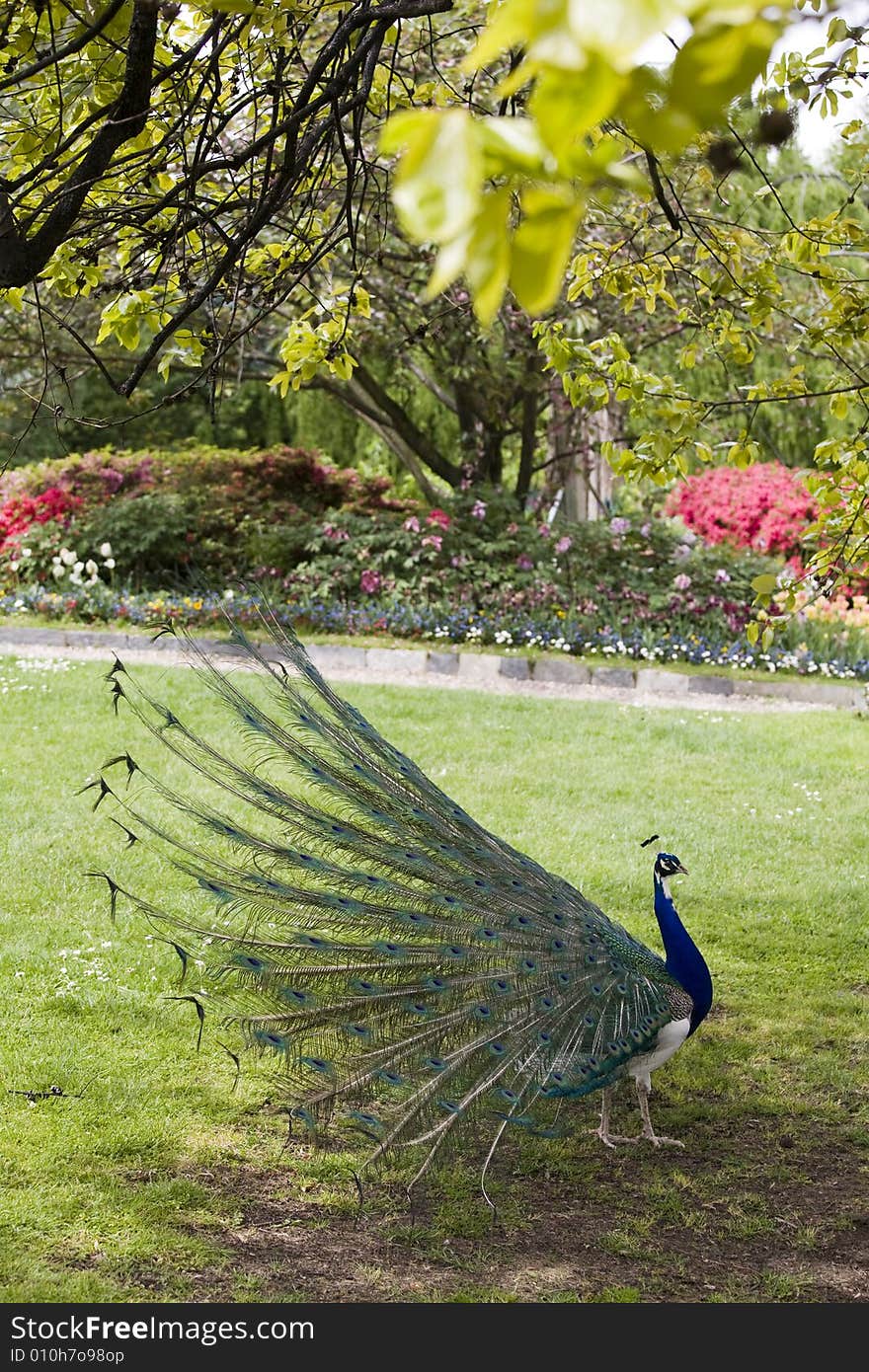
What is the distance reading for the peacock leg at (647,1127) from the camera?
3928 mm

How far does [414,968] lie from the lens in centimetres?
358

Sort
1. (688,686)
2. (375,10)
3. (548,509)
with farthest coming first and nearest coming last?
1. (548,509)
2. (688,686)
3. (375,10)

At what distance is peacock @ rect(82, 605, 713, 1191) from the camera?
338cm

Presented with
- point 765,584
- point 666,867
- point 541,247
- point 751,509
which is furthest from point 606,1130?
point 751,509

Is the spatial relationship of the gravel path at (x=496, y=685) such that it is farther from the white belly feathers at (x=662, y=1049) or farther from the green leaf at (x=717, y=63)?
the green leaf at (x=717, y=63)

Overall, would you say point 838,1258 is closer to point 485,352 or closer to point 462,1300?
point 462,1300

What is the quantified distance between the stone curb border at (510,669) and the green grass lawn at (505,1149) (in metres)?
2.98

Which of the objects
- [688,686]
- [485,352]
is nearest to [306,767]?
[688,686]

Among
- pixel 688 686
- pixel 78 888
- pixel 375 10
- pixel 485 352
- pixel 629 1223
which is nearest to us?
pixel 375 10

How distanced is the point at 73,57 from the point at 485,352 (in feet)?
31.1

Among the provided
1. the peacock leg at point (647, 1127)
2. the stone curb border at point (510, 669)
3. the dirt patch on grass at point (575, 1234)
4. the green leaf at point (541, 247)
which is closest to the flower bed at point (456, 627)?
the stone curb border at point (510, 669)

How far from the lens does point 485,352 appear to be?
498 inches

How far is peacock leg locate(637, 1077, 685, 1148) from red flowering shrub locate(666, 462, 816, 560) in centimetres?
960
